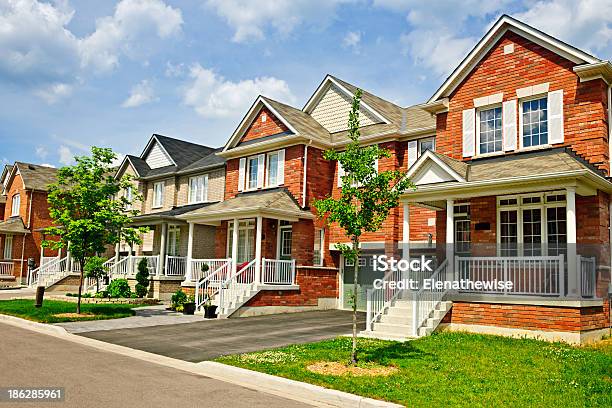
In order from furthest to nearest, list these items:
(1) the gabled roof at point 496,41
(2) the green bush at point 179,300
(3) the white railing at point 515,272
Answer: (2) the green bush at point 179,300, (1) the gabled roof at point 496,41, (3) the white railing at point 515,272

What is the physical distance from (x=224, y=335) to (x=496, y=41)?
12583mm

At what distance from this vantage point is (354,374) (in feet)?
33.0

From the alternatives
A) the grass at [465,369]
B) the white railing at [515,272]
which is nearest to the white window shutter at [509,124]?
the white railing at [515,272]

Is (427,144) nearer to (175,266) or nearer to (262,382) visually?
(262,382)

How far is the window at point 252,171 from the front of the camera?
25808 mm

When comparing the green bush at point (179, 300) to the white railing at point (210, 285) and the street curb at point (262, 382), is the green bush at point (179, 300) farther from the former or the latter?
the street curb at point (262, 382)

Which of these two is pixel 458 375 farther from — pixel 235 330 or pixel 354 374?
pixel 235 330

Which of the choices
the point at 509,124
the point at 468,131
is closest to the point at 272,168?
the point at 468,131

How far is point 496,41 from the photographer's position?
57.5ft

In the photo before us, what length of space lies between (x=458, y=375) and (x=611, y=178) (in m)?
8.92

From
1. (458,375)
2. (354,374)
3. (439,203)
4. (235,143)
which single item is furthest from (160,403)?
(235,143)

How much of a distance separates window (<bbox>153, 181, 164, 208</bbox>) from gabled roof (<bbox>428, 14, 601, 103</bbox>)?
1904cm

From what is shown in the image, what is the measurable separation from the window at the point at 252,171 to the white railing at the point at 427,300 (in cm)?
1211

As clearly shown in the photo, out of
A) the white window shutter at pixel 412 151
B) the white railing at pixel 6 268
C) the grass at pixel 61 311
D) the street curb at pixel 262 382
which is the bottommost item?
the street curb at pixel 262 382
